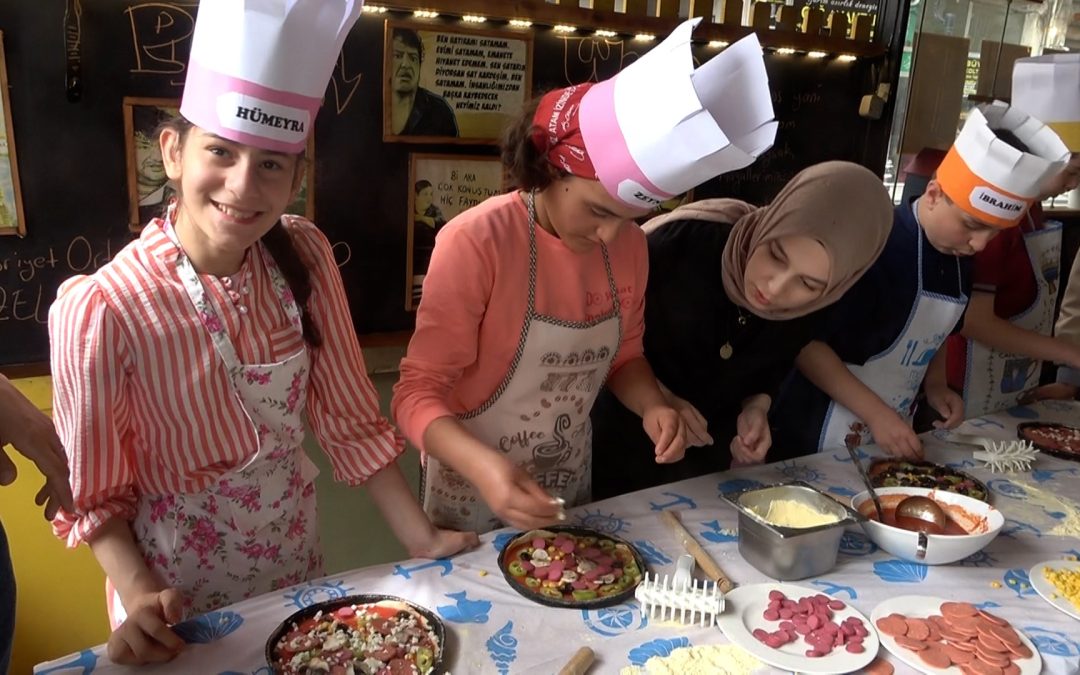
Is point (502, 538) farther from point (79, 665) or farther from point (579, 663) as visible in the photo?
point (79, 665)

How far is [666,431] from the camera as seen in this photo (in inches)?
55.0

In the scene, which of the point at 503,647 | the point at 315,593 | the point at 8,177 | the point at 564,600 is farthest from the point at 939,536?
the point at 8,177

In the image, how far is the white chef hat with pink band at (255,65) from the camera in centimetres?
104

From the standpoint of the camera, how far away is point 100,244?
6.20 feet

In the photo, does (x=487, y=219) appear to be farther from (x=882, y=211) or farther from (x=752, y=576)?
(x=882, y=211)

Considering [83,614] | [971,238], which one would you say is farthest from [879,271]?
[83,614]

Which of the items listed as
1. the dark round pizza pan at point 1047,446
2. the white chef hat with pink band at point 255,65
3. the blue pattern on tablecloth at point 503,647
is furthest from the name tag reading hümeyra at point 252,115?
the dark round pizza pan at point 1047,446

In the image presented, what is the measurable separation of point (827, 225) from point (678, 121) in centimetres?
57

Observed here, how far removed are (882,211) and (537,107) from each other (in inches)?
32.1

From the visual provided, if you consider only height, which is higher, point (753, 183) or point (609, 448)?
point (753, 183)

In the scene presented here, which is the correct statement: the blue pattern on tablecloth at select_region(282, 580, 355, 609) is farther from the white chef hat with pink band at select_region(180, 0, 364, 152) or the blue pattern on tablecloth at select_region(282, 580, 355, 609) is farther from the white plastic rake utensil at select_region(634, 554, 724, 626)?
the white chef hat with pink band at select_region(180, 0, 364, 152)

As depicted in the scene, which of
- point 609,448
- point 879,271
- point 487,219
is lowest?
point 609,448

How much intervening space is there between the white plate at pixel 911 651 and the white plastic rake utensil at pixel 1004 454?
0.72m

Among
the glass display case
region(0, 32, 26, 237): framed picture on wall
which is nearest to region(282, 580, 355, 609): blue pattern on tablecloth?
region(0, 32, 26, 237): framed picture on wall
